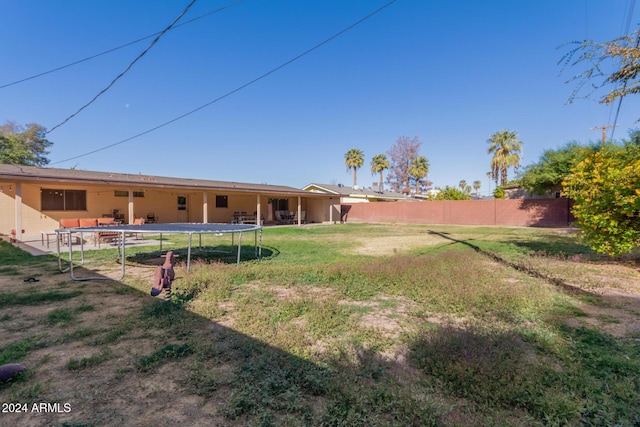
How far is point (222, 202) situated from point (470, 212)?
18.7m

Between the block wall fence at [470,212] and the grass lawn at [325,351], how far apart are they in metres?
16.7

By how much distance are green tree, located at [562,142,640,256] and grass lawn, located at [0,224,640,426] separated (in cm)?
143

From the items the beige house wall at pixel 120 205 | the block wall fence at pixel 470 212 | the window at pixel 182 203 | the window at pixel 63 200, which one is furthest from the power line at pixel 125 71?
the block wall fence at pixel 470 212

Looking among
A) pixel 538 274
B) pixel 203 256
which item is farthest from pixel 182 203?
pixel 538 274

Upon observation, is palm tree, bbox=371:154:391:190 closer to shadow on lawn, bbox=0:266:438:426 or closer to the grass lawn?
the grass lawn

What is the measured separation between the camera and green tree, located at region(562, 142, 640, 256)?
596 cm

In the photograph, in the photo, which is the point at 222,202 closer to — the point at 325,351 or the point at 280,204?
the point at 280,204

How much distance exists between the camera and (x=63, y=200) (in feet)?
45.8

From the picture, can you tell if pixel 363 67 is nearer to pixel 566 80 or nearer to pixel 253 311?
pixel 566 80

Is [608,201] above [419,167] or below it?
below

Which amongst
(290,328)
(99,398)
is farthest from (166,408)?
(290,328)

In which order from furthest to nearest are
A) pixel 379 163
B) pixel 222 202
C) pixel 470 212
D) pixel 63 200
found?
pixel 379 163 < pixel 470 212 < pixel 222 202 < pixel 63 200

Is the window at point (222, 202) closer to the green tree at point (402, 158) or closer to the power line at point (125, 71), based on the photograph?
the power line at point (125, 71)

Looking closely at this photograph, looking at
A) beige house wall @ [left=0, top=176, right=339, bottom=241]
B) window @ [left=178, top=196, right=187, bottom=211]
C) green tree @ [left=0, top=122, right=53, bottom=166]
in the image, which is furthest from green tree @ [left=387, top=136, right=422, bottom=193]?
green tree @ [left=0, top=122, right=53, bottom=166]
